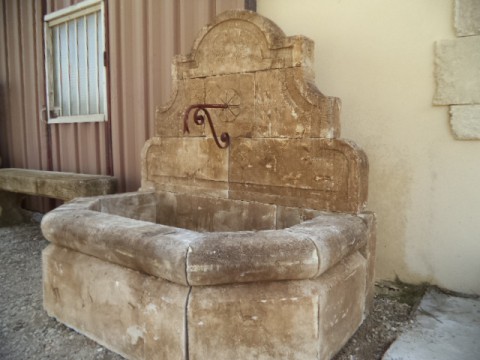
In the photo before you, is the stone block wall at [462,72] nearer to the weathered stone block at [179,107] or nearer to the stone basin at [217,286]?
the stone basin at [217,286]

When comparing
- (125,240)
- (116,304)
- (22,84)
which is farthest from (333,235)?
(22,84)

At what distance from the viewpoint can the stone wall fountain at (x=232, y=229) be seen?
160cm

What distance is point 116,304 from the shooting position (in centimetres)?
188

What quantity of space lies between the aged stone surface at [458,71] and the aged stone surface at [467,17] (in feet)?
0.13

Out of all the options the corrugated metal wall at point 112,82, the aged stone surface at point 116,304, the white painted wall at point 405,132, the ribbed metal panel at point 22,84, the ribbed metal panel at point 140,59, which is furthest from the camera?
the ribbed metal panel at point 22,84

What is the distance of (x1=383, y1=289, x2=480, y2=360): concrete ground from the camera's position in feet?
5.70

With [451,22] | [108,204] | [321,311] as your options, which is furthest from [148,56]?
[321,311]

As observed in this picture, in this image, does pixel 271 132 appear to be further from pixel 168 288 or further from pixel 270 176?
pixel 168 288

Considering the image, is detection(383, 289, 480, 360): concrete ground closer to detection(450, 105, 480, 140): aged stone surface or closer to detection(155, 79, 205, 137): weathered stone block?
detection(450, 105, 480, 140): aged stone surface

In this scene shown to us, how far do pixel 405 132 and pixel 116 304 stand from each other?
6.56 feet

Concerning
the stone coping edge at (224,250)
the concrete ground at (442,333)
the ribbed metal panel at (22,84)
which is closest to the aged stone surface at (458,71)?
the stone coping edge at (224,250)

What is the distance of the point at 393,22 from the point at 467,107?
28.1 inches

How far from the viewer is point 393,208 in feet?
8.54

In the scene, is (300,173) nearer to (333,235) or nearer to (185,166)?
(333,235)
